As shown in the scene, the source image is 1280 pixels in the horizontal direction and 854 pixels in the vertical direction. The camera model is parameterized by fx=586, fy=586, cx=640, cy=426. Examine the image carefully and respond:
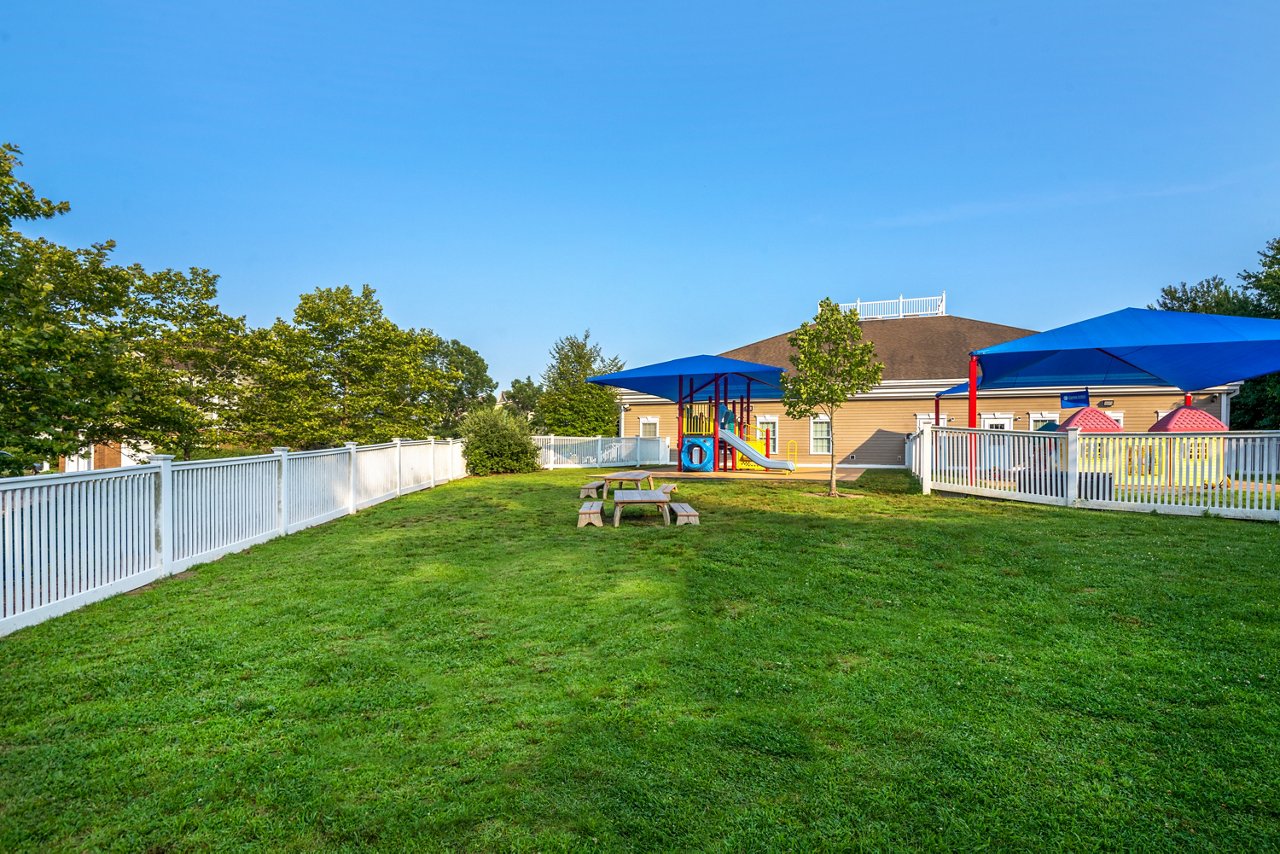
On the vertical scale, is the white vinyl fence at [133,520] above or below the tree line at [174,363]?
below

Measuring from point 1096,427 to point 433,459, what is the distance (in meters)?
16.6

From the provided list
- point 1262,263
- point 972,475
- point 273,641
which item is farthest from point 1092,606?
point 1262,263

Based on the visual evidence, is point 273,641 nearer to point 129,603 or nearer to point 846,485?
point 129,603

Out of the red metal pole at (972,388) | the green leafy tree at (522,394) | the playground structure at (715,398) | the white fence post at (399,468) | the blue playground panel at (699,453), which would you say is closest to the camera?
the red metal pole at (972,388)

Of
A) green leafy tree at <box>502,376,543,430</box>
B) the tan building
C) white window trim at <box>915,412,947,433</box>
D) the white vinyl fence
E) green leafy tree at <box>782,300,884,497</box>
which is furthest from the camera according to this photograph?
green leafy tree at <box>502,376,543,430</box>

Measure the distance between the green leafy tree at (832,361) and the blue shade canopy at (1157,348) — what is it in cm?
234

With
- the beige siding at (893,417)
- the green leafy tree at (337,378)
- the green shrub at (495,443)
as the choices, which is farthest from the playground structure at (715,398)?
the green leafy tree at (337,378)

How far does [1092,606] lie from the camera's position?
474 cm

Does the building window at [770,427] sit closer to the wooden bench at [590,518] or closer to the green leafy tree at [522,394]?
the wooden bench at [590,518]

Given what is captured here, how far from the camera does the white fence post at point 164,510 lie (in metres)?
6.02

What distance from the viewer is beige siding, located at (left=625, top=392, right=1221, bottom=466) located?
20516 millimetres

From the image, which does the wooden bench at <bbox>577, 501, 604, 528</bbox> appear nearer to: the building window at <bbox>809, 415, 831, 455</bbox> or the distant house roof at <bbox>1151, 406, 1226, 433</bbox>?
the distant house roof at <bbox>1151, 406, 1226, 433</bbox>

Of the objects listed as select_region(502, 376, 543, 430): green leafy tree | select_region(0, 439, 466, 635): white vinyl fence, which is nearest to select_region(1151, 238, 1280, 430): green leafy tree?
select_region(0, 439, 466, 635): white vinyl fence

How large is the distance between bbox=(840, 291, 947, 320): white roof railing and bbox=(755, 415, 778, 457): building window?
8.57 meters
